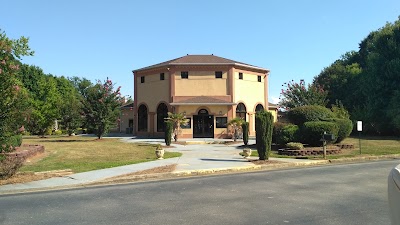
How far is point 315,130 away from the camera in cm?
2194

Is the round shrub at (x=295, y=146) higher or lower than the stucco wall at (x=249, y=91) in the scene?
lower

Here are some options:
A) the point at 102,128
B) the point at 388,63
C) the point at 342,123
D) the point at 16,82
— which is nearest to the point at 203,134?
the point at 102,128

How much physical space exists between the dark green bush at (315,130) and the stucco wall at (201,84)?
1794 centimetres

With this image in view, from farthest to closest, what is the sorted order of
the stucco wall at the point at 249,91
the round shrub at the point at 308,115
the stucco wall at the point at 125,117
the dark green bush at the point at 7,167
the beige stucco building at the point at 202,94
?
the stucco wall at the point at 125,117
the stucco wall at the point at 249,91
the beige stucco building at the point at 202,94
the round shrub at the point at 308,115
the dark green bush at the point at 7,167

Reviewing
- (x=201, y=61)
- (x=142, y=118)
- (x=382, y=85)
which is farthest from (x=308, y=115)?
(x=142, y=118)

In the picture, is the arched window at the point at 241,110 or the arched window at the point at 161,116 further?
the arched window at the point at 161,116

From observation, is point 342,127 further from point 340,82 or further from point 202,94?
point 340,82

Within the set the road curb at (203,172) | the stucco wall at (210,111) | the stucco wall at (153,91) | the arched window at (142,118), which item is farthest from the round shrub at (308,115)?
the arched window at (142,118)

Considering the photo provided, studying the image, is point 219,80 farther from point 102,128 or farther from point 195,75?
point 102,128

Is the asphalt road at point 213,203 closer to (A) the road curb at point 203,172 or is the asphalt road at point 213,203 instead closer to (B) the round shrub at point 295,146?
(A) the road curb at point 203,172

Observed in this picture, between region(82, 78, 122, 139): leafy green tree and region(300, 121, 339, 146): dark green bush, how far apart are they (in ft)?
65.0

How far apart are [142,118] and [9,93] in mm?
31795

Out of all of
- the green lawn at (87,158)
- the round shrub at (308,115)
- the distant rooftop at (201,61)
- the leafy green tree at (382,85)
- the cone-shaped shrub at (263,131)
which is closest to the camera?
the green lawn at (87,158)

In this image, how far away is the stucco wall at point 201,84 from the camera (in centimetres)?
3966
